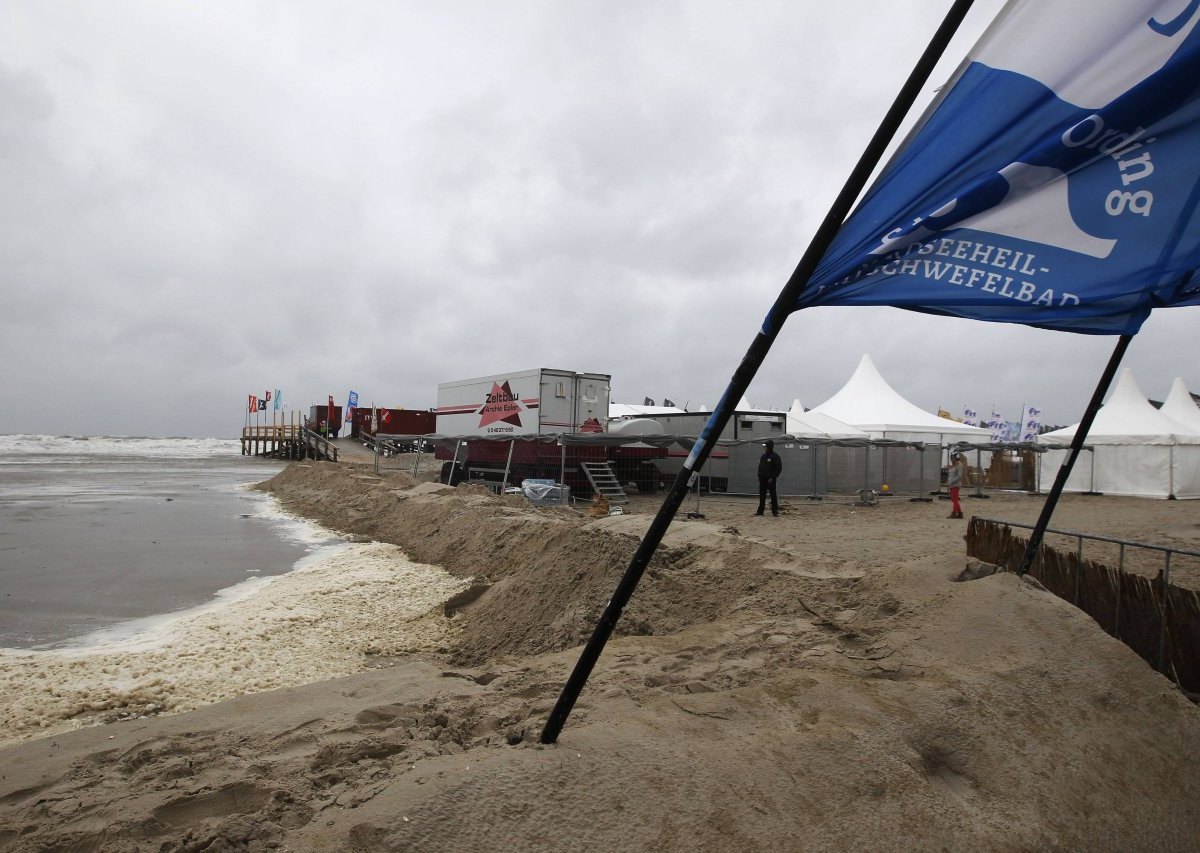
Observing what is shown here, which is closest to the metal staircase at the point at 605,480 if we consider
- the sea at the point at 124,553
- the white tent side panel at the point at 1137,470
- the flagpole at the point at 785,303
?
the sea at the point at 124,553

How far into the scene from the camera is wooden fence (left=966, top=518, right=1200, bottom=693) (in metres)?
4.68

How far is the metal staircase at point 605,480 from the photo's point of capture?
18.9m

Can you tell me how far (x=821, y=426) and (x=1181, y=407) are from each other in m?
15.5

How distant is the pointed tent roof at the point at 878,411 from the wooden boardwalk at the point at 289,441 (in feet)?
95.4

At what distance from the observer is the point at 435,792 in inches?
108

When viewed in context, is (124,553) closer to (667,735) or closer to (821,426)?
(667,735)

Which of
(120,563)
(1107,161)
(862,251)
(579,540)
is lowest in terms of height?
(120,563)

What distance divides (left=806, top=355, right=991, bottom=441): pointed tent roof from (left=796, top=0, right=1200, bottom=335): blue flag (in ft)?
89.6

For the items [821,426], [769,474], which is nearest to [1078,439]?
[769,474]

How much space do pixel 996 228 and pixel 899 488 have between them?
21729 millimetres

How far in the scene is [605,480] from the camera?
19359 millimetres

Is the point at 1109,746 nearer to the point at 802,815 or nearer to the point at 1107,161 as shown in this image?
the point at 802,815

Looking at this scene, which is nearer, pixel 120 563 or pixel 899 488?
pixel 120 563

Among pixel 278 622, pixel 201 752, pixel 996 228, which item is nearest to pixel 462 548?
pixel 278 622
